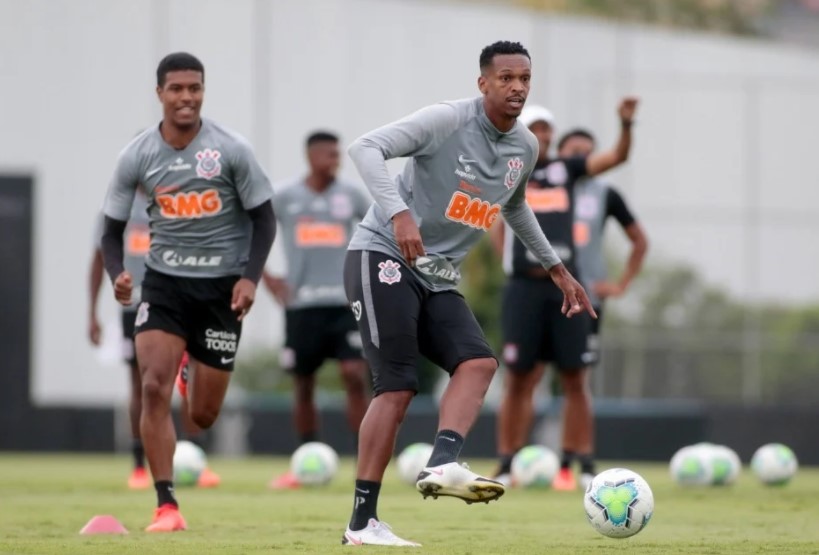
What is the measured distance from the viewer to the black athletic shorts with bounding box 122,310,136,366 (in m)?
13.2

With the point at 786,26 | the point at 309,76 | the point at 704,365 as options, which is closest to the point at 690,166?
the point at 704,365

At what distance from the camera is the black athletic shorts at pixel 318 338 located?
13599 millimetres

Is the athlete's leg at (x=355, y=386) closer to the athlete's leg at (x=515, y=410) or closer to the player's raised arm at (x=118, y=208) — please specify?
the athlete's leg at (x=515, y=410)

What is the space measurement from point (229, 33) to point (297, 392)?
12.4 meters

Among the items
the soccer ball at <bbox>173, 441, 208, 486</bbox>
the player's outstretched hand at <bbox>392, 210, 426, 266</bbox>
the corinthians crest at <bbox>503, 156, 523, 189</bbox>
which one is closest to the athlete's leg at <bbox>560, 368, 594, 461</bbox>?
the soccer ball at <bbox>173, 441, 208, 486</bbox>

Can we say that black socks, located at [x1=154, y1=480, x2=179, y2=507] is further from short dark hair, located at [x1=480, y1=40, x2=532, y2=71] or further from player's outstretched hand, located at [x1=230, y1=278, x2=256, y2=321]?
short dark hair, located at [x1=480, y1=40, x2=532, y2=71]

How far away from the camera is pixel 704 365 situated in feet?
73.9

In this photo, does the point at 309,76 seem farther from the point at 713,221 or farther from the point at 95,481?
the point at 95,481

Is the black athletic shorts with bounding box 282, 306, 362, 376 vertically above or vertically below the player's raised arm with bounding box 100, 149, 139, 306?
below

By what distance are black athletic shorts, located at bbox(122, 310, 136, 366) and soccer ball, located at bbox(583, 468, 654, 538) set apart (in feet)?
20.3

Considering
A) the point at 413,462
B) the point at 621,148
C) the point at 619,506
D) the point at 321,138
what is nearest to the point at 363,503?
the point at 619,506

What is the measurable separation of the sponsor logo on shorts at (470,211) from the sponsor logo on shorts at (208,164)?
181 centimetres

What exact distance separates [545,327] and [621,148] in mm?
1836

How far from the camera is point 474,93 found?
2541cm
